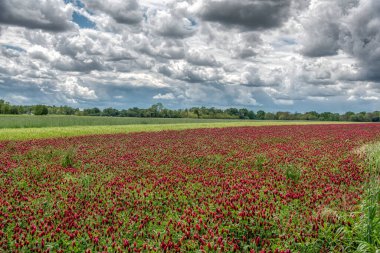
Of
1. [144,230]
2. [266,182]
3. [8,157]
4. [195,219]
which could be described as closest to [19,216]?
[144,230]

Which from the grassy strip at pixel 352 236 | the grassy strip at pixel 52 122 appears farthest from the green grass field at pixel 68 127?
the grassy strip at pixel 352 236

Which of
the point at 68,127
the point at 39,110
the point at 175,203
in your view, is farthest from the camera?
the point at 39,110

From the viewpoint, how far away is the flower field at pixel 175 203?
21.1ft

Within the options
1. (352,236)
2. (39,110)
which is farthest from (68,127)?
(39,110)

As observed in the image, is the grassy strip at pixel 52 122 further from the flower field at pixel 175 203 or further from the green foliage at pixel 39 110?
the green foliage at pixel 39 110

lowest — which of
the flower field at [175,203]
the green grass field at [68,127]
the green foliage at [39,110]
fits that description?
the flower field at [175,203]

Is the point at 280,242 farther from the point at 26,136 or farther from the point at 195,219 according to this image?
the point at 26,136

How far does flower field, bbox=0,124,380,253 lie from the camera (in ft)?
21.1

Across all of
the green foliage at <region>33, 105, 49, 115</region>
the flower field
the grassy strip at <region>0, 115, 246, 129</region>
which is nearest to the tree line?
the green foliage at <region>33, 105, 49, 115</region>

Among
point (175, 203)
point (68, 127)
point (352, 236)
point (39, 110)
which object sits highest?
point (39, 110)

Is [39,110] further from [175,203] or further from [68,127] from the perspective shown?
[175,203]

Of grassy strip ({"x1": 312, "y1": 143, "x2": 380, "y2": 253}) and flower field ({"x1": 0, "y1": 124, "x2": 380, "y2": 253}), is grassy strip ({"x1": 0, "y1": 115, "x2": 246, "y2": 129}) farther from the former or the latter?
grassy strip ({"x1": 312, "y1": 143, "x2": 380, "y2": 253})

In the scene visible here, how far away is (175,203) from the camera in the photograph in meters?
8.80

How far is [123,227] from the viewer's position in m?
7.30
